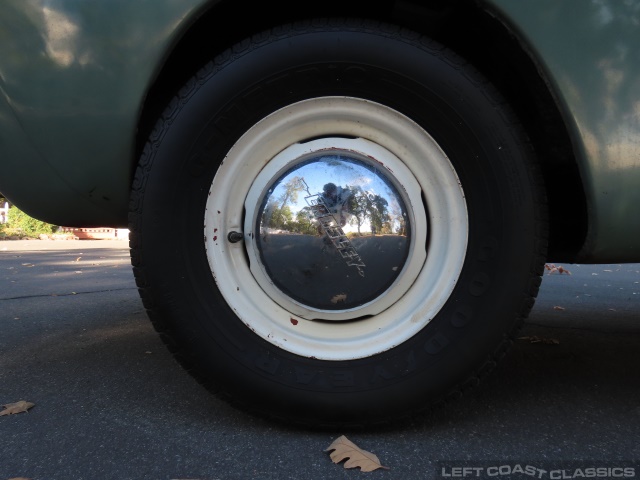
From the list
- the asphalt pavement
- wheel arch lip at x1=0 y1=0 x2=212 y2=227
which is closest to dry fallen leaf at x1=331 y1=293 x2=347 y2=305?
the asphalt pavement

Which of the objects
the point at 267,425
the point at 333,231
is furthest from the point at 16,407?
the point at 333,231

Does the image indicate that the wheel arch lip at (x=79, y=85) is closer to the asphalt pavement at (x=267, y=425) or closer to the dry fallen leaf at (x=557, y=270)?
the asphalt pavement at (x=267, y=425)

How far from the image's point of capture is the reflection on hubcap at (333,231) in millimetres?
1223

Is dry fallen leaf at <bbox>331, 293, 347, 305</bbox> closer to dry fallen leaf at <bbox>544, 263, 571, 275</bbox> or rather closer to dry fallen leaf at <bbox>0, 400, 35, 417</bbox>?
dry fallen leaf at <bbox>0, 400, 35, 417</bbox>

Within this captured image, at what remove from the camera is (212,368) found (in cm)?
118

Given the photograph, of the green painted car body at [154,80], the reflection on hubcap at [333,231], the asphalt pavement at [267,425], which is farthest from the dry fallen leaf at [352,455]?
the green painted car body at [154,80]

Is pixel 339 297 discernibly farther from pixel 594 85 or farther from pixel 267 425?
pixel 594 85

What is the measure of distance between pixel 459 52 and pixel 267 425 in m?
1.13

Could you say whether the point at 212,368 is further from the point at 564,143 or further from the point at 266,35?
the point at 564,143

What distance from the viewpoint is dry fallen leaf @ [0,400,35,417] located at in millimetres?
1343

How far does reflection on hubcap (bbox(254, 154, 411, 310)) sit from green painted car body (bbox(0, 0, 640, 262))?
39 centimetres

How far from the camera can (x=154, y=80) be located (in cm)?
119

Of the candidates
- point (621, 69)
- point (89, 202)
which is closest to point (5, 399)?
point (89, 202)

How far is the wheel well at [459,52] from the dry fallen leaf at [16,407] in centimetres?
80
